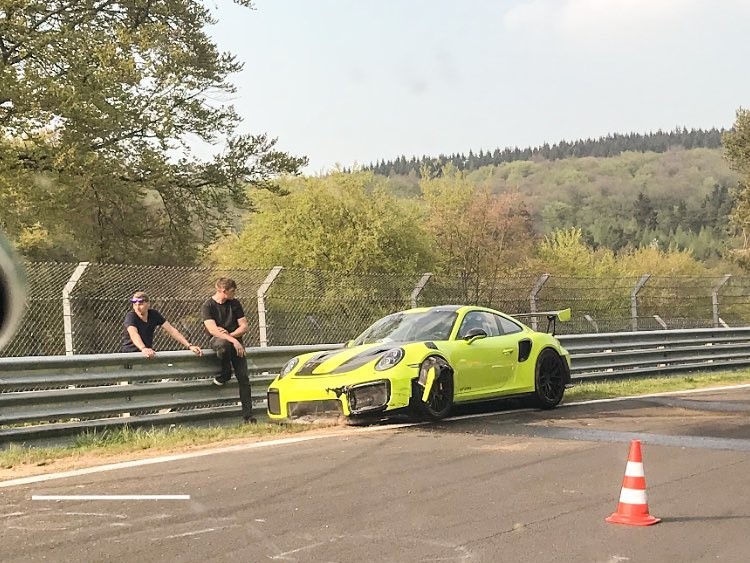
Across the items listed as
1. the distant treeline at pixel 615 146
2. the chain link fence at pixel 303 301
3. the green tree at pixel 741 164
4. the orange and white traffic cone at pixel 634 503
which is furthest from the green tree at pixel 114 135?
the distant treeline at pixel 615 146

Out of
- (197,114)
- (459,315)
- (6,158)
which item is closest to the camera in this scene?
(459,315)

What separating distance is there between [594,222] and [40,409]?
401 feet

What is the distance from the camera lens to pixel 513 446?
830 centimetres

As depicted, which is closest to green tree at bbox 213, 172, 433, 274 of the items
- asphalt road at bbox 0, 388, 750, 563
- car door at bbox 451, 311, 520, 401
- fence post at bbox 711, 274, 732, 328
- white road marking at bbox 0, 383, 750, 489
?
fence post at bbox 711, 274, 732, 328

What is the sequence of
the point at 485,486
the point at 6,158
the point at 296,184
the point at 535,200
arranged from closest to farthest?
the point at 485,486, the point at 6,158, the point at 296,184, the point at 535,200

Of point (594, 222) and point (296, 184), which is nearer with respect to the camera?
point (296, 184)

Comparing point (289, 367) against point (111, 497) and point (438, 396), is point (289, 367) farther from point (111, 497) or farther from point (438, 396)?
point (111, 497)

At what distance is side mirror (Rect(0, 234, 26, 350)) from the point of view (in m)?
2.46

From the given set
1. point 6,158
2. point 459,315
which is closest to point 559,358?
point 459,315

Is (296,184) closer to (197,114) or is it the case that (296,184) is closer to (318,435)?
(197,114)

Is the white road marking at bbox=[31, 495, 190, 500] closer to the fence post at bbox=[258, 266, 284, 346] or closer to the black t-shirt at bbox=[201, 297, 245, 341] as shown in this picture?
the black t-shirt at bbox=[201, 297, 245, 341]

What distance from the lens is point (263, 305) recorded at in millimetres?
11617

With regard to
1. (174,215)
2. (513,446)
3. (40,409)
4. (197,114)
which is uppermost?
(197,114)

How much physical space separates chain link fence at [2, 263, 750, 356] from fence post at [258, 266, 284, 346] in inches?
0.5
